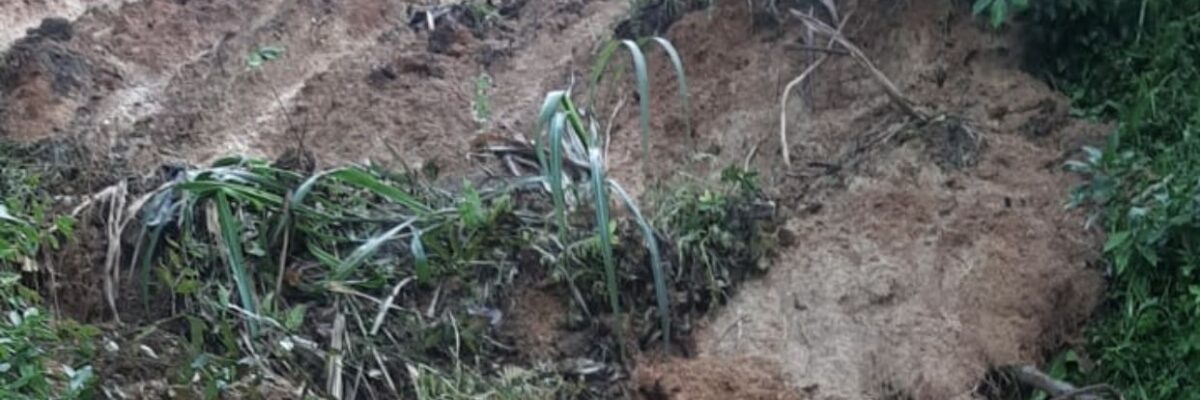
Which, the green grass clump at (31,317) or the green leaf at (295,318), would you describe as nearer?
the green grass clump at (31,317)

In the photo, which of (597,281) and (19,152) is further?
(19,152)

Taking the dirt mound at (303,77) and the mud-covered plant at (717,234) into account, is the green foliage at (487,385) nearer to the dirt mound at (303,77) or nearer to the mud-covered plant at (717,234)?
the mud-covered plant at (717,234)

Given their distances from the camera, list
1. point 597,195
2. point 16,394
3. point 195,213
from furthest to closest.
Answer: point 195,213 → point 597,195 → point 16,394

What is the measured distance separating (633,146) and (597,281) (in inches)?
29.8

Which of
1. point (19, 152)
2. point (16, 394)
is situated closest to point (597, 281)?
point (16, 394)

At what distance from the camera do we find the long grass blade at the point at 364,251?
4176 millimetres

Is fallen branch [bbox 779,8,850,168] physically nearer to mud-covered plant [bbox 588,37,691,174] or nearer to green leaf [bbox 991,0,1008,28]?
mud-covered plant [bbox 588,37,691,174]

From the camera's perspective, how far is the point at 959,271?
403 centimetres

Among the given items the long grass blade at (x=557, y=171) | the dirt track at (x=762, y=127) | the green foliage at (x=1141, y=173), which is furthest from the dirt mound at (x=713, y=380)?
the green foliage at (x=1141, y=173)

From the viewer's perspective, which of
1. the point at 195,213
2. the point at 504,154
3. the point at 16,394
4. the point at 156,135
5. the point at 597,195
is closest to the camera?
the point at 16,394

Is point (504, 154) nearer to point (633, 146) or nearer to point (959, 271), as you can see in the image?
point (633, 146)

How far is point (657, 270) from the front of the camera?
4.03 meters

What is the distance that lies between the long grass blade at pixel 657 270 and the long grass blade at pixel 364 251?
2.05 ft

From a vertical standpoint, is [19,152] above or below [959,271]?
above
